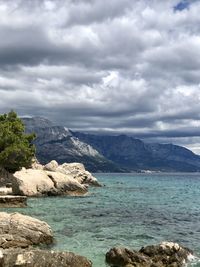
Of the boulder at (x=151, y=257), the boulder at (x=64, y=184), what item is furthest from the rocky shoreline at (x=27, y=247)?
the boulder at (x=64, y=184)

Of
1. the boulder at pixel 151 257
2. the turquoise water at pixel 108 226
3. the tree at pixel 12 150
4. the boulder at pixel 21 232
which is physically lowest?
the turquoise water at pixel 108 226

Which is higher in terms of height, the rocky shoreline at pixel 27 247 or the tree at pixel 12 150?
the tree at pixel 12 150

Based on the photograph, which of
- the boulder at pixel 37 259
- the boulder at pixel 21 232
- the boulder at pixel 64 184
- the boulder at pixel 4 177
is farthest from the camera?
the boulder at pixel 4 177

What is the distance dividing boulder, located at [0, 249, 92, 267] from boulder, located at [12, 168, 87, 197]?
4029 cm

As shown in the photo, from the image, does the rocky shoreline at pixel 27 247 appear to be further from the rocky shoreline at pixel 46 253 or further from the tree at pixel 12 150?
the tree at pixel 12 150

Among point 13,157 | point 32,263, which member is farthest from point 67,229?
point 13,157

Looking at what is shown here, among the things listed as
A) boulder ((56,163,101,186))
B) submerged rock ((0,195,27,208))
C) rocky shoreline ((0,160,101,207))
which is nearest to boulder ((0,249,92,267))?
submerged rock ((0,195,27,208))

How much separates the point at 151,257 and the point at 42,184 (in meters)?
43.8

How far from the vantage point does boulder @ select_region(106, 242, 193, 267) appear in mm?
25484

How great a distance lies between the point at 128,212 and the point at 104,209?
12.7ft

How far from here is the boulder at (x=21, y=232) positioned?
28297mm

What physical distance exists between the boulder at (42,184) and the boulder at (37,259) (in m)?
40.3

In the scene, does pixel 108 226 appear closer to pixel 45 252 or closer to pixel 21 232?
pixel 21 232

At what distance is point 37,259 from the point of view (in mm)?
21844
